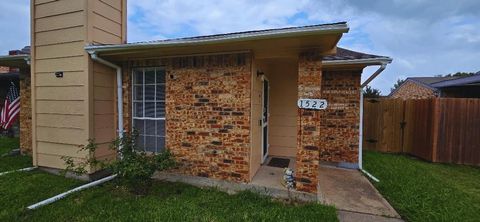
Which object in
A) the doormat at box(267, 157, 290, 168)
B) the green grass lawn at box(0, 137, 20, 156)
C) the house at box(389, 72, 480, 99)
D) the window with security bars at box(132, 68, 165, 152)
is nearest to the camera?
the window with security bars at box(132, 68, 165, 152)

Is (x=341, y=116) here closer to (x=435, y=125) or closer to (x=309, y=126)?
(x=309, y=126)

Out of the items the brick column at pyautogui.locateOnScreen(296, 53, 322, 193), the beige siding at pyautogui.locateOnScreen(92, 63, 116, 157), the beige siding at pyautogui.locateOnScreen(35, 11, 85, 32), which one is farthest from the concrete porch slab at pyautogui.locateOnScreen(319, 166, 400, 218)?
the beige siding at pyautogui.locateOnScreen(35, 11, 85, 32)

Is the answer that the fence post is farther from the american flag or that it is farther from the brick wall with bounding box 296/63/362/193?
the american flag

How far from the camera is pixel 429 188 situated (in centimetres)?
392

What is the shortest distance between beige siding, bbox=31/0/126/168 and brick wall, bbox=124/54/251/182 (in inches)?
45.9

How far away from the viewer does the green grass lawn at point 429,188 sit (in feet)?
10.1

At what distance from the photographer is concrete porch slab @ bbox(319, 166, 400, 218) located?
10.6 feet

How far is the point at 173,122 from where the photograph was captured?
4.09 meters

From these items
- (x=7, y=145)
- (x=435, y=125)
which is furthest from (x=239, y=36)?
(x=7, y=145)

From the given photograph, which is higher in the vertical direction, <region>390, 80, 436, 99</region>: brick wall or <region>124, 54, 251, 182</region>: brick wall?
<region>390, 80, 436, 99</region>: brick wall

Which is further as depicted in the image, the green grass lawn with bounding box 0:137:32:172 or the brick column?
the green grass lawn with bounding box 0:137:32:172

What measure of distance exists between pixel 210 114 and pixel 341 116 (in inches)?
123

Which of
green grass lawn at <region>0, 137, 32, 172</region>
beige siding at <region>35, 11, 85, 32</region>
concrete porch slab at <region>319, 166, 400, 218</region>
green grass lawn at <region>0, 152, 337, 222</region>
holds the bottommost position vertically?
concrete porch slab at <region>319, 166, 400, 218</region>

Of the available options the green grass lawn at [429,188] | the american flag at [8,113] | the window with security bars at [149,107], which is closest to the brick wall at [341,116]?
the green grass lawn at [429,188]
